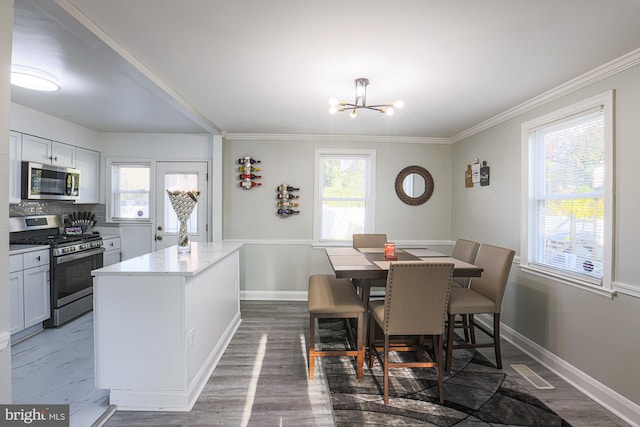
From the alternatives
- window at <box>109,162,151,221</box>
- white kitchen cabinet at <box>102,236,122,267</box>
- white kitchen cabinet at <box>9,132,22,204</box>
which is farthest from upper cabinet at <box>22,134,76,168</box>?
white kitchen cabinet at <box>102,236,122,267</box>

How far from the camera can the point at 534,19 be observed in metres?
1.64

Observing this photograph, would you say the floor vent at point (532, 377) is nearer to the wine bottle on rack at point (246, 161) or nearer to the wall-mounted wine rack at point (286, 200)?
the wall-mounted wine rack at point (286, 200)

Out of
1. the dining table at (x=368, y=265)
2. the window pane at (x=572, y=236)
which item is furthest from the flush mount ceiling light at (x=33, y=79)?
the window pane at (x=572, y=236)

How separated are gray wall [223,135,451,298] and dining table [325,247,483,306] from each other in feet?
3.98

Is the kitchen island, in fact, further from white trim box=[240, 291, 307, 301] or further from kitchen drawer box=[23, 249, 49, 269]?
white trim box=[240, 291, 307, 301]

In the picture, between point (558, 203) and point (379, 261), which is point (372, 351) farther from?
point (558, 203)

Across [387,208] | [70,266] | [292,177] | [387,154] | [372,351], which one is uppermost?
[387,154]

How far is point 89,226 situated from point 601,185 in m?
5.72

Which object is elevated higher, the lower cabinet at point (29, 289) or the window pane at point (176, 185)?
the window pane at point (176, 185)

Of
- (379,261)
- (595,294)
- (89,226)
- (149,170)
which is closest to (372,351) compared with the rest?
(379,261)

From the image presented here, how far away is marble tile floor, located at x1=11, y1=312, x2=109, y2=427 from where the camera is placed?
2.07 meters

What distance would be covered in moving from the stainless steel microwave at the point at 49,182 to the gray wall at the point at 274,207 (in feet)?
6.02

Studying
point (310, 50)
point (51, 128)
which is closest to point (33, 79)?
point (51, 128)

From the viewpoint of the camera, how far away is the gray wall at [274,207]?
14.2 feet
